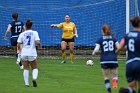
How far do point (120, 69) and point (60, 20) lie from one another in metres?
6.95

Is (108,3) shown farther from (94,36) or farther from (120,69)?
(120,69)

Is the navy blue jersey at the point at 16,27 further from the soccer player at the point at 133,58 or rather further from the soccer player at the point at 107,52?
the soccer player at the point at 133,58

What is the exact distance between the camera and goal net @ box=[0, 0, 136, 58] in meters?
28.1

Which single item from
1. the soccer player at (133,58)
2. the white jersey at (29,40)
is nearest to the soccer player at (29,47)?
the white jersey at (29,40)

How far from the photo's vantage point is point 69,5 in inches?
1121

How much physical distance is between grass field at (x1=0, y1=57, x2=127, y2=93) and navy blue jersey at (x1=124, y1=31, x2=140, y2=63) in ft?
11.4

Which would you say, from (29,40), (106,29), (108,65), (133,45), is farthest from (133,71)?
(29,40)

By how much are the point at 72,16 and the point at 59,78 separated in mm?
10206

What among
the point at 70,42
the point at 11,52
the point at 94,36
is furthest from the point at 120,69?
the point at 11,52

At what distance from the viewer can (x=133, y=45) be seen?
38.3ft

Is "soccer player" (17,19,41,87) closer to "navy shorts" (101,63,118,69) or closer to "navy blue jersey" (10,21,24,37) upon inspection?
"navy shorts" (101,63,118,69)

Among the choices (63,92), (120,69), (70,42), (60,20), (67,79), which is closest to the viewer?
(63,92)

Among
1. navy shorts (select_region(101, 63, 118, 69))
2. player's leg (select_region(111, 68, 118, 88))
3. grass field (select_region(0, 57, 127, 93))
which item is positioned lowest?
grass field (select_region(0, 57, 127, 93))

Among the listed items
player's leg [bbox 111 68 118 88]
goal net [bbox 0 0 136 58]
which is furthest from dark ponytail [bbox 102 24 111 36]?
goal net [bbox 0 0 136 58]
